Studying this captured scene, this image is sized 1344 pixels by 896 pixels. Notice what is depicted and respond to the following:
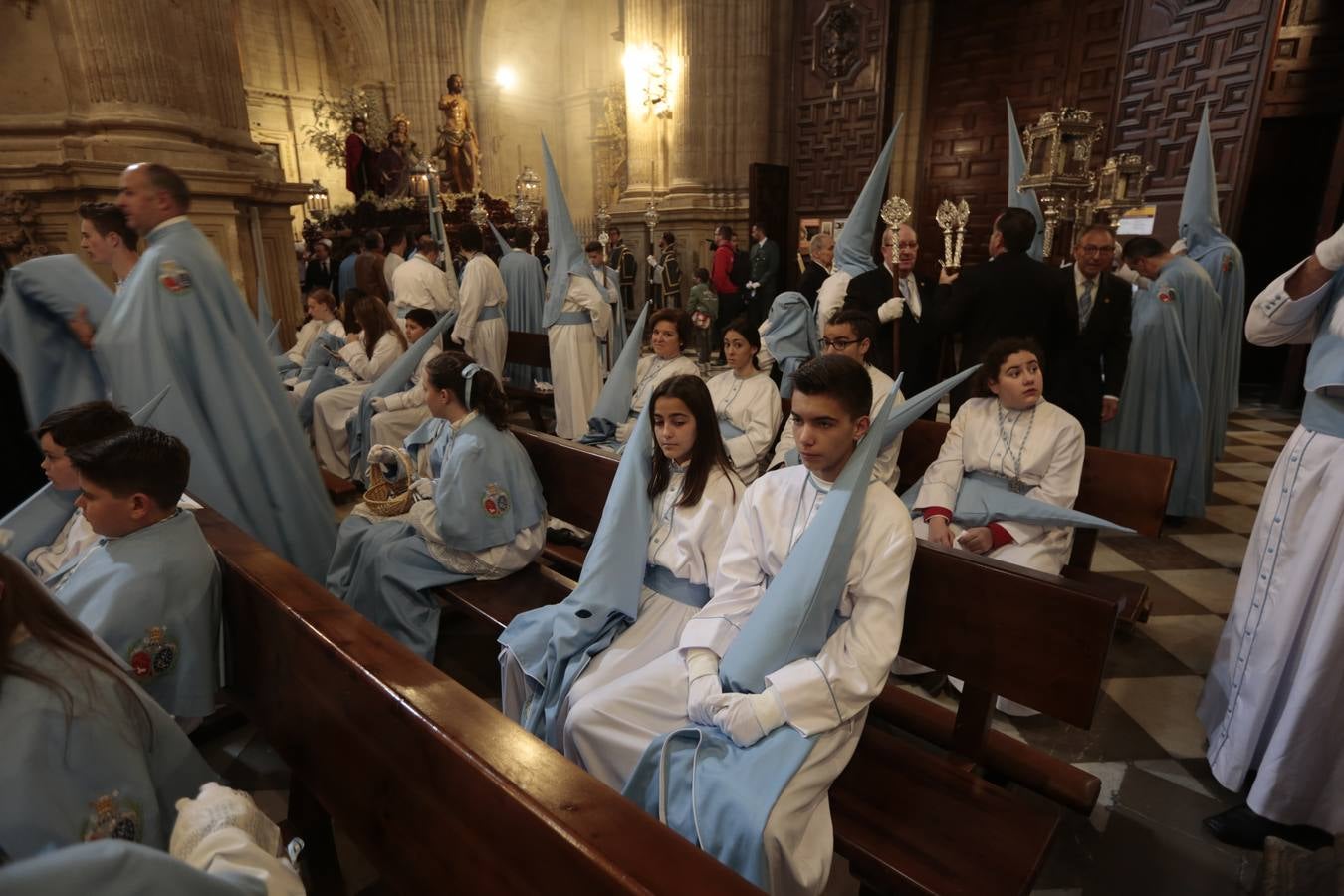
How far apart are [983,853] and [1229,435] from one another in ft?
22.1

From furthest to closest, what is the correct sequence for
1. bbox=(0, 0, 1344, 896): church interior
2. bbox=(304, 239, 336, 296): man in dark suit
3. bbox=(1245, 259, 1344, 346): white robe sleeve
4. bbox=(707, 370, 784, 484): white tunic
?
bbox=(304, 239, 336, 296): man in dark suit, bbox=(707, 370, 784, 484): white tunic, bbox=(1245, 259, 1344, 346): white robe sleeve, bbox=(0, 0, 1344, 896): church interior

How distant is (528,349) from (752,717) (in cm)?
536

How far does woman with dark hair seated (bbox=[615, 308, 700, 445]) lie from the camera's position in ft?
14.0

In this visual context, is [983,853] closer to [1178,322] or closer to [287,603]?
[287,603]

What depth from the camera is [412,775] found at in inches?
50.6

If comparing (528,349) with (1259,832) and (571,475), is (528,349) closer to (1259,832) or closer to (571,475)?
(571,475)

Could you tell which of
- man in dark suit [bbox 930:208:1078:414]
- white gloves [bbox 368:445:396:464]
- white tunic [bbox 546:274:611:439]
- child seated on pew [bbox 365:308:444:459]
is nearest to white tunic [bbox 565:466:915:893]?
white gloves [bbox 368:445:396:464]

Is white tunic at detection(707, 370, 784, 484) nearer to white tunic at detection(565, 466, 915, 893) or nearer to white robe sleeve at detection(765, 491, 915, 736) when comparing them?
white tunic at detection(565, 466, 915, 893)

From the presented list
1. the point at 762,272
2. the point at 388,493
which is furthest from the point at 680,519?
the point at 762,272

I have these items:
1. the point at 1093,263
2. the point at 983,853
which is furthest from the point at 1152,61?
the point at 983,853

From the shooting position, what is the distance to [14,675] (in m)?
1.11

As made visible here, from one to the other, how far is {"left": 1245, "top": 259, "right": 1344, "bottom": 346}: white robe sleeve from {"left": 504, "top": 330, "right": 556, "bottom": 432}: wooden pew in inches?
195

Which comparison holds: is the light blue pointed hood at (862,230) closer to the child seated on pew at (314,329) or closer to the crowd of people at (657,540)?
the crowd of people at (657,540)

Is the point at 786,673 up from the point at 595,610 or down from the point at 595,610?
up
